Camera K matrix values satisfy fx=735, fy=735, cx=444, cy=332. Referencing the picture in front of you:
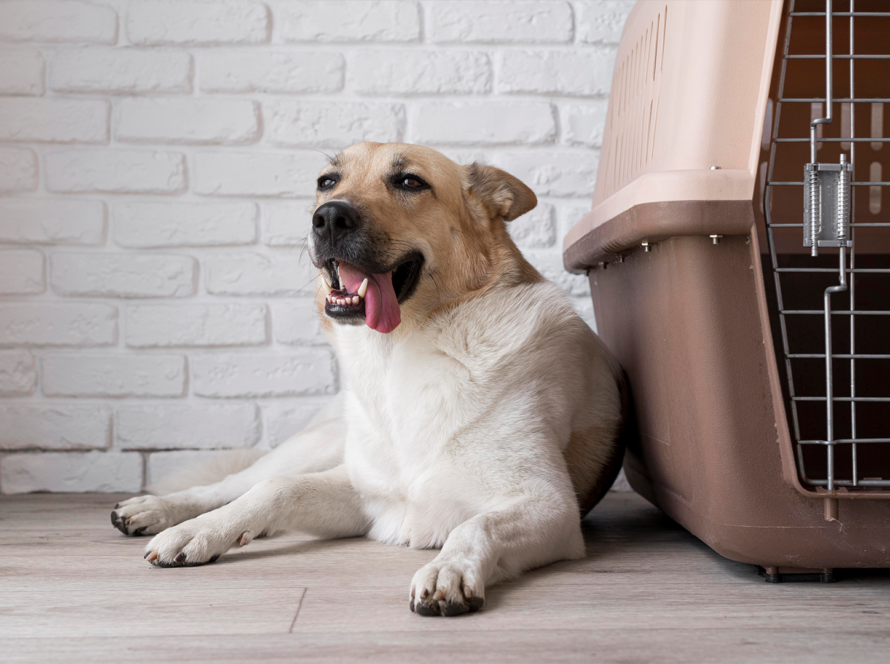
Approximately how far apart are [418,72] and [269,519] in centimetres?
140

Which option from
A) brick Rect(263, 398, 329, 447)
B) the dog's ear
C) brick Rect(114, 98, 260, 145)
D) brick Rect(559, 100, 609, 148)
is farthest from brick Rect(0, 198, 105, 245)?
brick Rect(559, 100, 609, 148)

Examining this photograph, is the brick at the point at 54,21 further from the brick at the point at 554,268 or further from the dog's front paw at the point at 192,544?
the dog's front paw at the point at 192,544

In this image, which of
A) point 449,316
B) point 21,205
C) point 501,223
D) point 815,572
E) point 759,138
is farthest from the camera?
point 21,205

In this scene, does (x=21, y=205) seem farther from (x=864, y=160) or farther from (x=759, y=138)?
(x=864, y=160)

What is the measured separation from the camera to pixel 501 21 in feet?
7.27

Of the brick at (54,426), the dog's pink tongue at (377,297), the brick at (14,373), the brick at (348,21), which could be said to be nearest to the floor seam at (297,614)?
the dog's pink tongue at (377,297)

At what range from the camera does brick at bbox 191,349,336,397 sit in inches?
87.0

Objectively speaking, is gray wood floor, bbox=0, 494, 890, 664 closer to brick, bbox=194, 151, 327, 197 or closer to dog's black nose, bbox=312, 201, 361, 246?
dog's black nose, bbox=312, 201, 361, 246

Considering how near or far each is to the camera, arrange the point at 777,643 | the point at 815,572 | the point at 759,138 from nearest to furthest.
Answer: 1. the point at 777,643
2. the point at 759,138
3. the point at 815,572

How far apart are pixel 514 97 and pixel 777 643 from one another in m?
1.68

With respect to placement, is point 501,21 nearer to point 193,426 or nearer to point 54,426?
point 193,426

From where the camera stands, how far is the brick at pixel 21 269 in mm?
2152

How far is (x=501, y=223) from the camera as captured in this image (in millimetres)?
1676

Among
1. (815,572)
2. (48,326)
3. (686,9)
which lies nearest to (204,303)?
(48,326)
